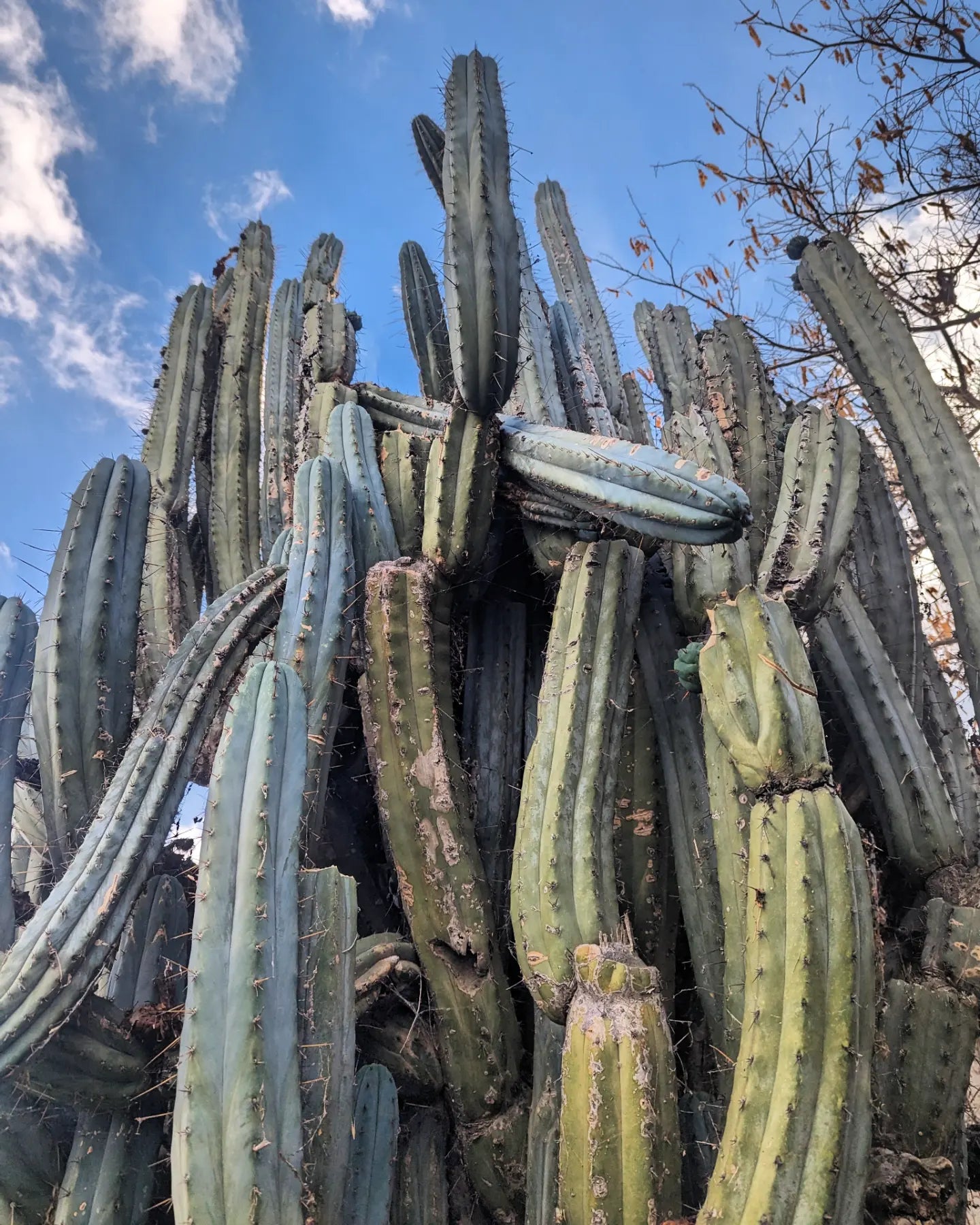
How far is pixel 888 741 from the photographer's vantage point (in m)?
2.97

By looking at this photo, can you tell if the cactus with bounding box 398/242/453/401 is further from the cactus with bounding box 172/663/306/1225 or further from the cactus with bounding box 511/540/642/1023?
the cactus with bounding box 172/663/306/1225

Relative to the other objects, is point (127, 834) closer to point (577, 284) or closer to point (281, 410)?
point (281, 410)

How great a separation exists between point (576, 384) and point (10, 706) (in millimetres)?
2726

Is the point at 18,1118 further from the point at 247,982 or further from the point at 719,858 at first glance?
the point at 719,858

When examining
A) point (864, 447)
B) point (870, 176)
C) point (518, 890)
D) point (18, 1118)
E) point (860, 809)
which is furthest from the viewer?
point (870, 176)

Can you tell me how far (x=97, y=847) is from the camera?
221 centimetres

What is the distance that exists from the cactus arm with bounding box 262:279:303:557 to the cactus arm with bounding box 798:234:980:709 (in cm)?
242

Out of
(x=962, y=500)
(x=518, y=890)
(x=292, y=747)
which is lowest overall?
(x=518, y=890)

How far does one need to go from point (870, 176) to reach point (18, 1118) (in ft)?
20.1

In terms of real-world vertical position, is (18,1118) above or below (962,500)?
below

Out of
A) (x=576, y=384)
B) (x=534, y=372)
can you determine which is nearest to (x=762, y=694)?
(x=534, y=372)

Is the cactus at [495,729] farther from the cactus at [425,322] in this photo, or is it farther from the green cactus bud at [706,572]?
the cactus at [425,322]

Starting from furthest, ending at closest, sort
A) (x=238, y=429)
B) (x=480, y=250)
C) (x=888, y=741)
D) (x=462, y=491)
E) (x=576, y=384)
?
(x=238, y=429), (x=576, y=384), (x=888, y=741), (x=462, y=491), (x=480, y=250)

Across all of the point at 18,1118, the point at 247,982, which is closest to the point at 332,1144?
the point at 247,982
